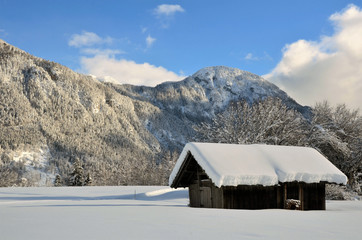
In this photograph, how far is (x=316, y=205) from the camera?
808 inches

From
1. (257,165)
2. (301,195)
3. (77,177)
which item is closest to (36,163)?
(77,177)

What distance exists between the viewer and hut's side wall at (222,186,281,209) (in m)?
18.7

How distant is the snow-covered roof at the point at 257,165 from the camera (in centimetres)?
1762

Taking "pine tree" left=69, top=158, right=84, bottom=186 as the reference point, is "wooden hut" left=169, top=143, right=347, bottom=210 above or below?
above

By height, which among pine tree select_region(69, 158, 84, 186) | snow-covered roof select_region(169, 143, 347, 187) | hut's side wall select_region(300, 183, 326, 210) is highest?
snow-covered roof select_region(169, 143, 347, 187)

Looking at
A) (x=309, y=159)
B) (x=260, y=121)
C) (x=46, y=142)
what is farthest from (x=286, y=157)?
(x=46, y=142)

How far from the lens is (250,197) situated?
1897 centimetres

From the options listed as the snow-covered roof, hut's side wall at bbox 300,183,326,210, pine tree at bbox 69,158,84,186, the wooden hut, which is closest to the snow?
pine tree at bbox 69,158,84,186

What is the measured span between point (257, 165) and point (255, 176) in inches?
48.8

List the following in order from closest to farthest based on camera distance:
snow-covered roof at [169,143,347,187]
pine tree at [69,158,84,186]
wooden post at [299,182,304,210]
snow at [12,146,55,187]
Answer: snow-covered roof at [169,143,347,187]
wooden post at [299,182,304,210]
pine tree at [69,158,84,186]
snow at [12,146,55,187]

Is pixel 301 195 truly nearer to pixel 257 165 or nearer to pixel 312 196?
pixel 312 196

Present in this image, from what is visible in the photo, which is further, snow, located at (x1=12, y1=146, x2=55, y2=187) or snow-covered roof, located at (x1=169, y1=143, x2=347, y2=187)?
snow, located at (x1=12, y1=146, x2=55, y2=187)

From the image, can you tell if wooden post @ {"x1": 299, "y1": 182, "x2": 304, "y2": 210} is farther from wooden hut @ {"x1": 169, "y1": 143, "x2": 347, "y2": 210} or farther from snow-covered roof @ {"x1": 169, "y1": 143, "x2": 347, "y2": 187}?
snow-covered roof @ {"x1": 169, "y1": 143, "x2": 347, "y2": 187}

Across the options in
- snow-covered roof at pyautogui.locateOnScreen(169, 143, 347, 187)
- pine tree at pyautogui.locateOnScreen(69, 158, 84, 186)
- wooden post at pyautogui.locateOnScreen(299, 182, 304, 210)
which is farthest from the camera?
pine tree at pyautogui.locateOnScreen(69, 158, 84, 186)
